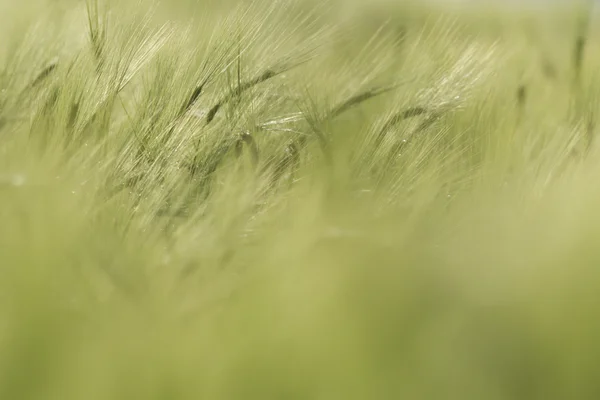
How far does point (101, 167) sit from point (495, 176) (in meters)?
0.38

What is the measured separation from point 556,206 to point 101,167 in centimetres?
39

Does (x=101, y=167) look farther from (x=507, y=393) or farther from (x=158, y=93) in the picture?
(x=507, y=393)

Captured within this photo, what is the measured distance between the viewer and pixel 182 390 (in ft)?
1.61

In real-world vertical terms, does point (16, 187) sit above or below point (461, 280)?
above

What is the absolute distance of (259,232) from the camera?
25.2 inches

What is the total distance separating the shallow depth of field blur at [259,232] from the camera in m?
0.50

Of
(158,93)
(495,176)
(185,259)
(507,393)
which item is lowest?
(507,393)

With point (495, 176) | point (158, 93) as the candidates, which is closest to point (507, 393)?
point (495, 176)

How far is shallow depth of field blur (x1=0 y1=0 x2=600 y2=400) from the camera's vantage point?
1.64 feet

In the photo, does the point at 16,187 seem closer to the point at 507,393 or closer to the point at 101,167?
the point at 101,167

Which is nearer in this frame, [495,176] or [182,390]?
[182,390]

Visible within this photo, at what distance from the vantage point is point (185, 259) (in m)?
0.60

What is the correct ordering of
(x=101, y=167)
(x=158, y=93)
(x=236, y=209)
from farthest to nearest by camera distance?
(x=158, y=93)
(x=101, y=167)
(x=236, y=209)

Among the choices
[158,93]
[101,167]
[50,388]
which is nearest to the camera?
[50,388]
